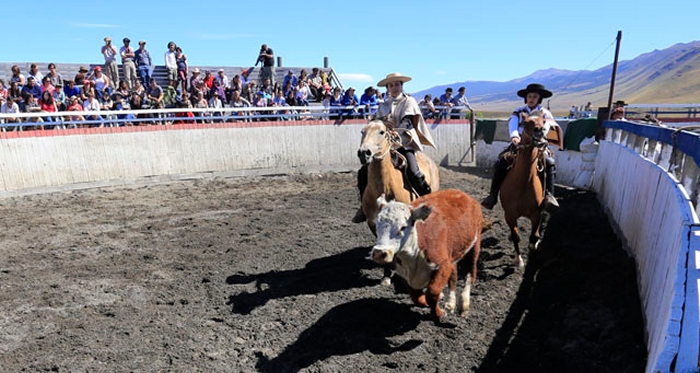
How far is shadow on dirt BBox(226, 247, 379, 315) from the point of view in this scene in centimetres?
606

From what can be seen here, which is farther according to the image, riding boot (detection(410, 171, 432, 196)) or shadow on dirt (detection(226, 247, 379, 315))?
riding boot (detection(410, 171, 432, 196))

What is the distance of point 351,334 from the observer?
5.08 metres

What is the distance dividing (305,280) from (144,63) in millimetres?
14042

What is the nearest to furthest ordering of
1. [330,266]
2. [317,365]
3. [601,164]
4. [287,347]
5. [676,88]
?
[317,365] < [287,347] < [330,266] < [601,164] < [676,88]

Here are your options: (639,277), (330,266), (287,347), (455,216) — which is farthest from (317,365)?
(639,277)

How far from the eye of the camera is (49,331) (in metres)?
5.23

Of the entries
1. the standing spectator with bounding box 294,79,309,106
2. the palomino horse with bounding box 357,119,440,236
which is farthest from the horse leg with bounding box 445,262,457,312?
the standing spectator with bounding box 294,79,309,106

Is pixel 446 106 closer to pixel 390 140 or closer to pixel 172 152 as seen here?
pixel 172 152

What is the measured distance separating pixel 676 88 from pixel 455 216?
23278 centimetres

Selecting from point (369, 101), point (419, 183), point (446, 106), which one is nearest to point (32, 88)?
point (369, 101)

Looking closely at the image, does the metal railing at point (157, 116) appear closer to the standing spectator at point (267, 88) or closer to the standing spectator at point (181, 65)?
the standing spectator at point (267, 88)

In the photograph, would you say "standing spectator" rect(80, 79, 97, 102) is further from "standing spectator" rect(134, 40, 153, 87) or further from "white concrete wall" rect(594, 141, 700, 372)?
"white concrete wall" rect(594, 141, 700, 372)

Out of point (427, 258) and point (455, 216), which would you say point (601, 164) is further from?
point (427, 258)

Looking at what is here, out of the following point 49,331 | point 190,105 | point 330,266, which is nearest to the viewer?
point 49,331
